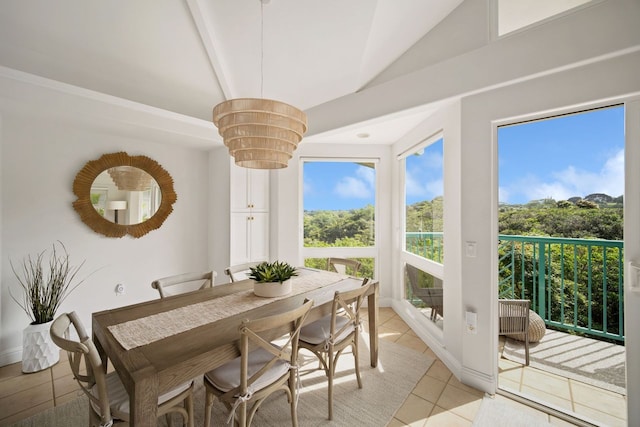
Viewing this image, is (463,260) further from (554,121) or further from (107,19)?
(107,19)

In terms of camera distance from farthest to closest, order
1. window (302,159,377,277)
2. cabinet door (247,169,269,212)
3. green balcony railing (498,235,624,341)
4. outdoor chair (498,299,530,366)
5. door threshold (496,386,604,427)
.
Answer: window (302,159,377,277) → cabinet door (247,169,269,212) → outdoor chair (498,299,530,366) → green balcony railing (498,235,624,341) → door threshold (496,386,604,427)

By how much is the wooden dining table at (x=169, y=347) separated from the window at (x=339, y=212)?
68.9 inches

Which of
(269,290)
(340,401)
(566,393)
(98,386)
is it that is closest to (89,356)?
(98,386)

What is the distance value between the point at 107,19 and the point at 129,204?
183 cm

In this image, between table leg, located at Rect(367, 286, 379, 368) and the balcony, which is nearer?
the balcony

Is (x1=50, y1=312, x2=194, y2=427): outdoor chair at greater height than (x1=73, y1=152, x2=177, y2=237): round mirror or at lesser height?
lesser

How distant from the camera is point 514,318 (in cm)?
229

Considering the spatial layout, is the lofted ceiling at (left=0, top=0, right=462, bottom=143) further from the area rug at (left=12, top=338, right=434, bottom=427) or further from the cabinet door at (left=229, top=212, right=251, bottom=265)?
the area rug at (left=12, top=338, right=434, bottom=427)

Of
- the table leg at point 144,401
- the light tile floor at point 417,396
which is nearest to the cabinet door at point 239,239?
the light tile floor at point 417,396

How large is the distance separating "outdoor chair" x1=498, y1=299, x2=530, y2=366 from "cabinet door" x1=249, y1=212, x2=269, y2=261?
2643 mm

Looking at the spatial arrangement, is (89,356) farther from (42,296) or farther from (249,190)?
(249,190)

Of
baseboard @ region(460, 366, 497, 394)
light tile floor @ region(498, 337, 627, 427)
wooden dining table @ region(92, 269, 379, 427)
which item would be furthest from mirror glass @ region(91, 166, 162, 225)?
light tile floor @ region(498, 337, 627, 427)

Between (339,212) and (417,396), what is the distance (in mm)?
2348

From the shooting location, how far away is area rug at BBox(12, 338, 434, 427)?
174 cm
